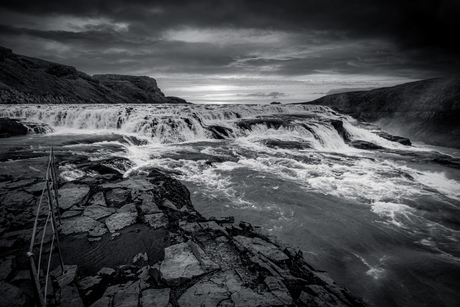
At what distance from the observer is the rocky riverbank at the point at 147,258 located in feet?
10.9

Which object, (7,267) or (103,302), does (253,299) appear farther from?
(7,267)

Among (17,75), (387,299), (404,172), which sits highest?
(17,75)

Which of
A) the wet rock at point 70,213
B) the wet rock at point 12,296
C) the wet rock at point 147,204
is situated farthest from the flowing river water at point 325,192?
the wet rock at point 12,296

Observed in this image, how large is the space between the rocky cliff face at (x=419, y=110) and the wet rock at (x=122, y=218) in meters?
35.2

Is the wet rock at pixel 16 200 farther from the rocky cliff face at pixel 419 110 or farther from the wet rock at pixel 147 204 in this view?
the rocky cliff face at pixel 419 110

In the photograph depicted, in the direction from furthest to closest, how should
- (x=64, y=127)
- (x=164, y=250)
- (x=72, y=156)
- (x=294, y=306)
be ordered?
(x=64, y=127) < (x=72, y=156) < (x=164, y=250) < (x=294, y=306)

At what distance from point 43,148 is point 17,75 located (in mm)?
61329

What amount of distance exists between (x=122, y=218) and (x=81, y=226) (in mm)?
867

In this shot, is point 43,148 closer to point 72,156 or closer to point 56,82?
point 72,156

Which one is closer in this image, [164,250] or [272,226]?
[164,250]

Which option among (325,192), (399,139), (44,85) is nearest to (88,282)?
(325,192)

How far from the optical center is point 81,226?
5008 mm

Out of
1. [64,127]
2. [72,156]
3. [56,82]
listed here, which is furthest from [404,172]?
[56,82]

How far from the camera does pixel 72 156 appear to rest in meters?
11.5
